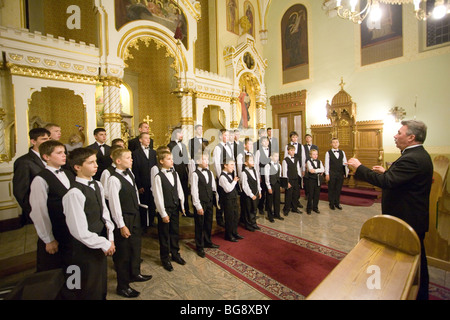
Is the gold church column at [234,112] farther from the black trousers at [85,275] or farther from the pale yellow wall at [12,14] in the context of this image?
the black trousers at [85,275]

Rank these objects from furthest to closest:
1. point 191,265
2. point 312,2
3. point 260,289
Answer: point 312,2 → point 191,265 → point 260,289

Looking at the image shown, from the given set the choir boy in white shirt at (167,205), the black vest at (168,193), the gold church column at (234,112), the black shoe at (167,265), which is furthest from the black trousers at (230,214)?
the gold church column at (234,112)

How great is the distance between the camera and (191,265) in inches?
122

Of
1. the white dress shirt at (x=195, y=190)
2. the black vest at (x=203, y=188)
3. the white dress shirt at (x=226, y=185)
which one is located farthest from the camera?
the white dress shirt at (x=226, y=185)

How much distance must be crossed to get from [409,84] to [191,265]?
844 centimetres

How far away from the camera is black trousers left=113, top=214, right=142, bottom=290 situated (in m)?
2.49

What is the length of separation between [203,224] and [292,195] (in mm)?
2968

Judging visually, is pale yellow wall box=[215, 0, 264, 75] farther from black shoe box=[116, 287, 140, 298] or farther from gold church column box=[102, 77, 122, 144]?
black shoe box=[116, 287, 140, 298]

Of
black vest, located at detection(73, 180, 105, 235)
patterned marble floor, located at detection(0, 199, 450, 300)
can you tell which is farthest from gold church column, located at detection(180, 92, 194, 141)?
black vest, located at detection(73, 180, 105, 235)

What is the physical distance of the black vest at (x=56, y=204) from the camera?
2029 millimetres

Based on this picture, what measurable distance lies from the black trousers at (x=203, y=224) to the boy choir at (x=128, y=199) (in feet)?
0.05

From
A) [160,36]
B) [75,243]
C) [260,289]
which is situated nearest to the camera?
[75,243]
